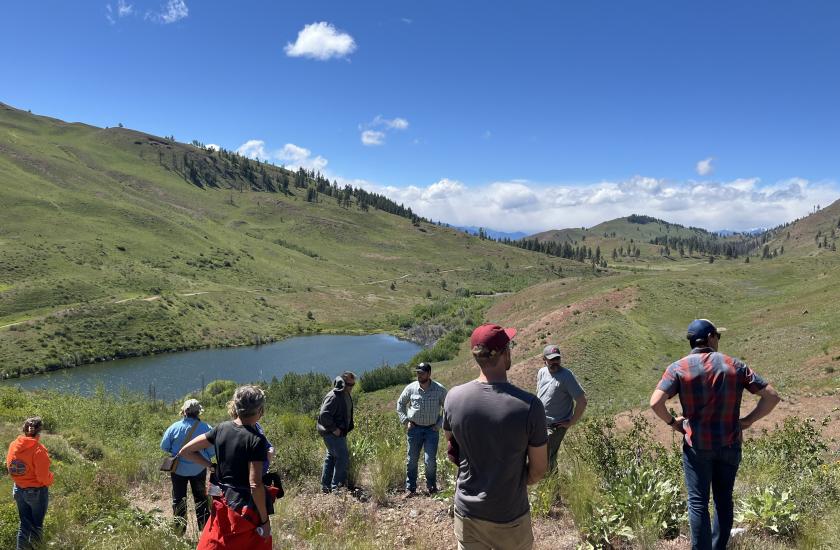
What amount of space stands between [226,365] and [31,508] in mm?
53184

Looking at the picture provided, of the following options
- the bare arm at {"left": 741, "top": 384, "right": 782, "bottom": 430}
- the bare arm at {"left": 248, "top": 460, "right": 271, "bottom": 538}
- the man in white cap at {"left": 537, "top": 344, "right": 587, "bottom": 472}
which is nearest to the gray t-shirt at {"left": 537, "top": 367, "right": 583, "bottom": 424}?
the man in white cap at {"left": 537, "top": 344, "right": 587, "bottom": 472}

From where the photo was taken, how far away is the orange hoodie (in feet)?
17.9

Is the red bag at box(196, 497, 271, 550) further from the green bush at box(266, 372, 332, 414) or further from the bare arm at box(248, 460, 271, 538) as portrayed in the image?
the green bush at box(266, 372, 332, 414)

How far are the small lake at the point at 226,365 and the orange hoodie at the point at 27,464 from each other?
39.5 m

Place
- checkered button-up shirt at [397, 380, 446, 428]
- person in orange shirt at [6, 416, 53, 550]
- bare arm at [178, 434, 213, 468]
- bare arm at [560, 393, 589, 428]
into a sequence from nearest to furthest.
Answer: bare arm at [178, 434, 213, 468], person in orange shirt at [6, 416, 53, 550], bare arm at [560, 393, 589, 428], checkered button-up shirt at [397, 380, 446, 428]

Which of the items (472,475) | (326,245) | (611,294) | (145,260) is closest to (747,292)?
(611,294)

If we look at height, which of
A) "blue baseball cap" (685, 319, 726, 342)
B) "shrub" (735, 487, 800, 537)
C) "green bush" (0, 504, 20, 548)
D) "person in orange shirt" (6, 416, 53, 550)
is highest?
"blue baseball cap" (685, 319, 726, 342)

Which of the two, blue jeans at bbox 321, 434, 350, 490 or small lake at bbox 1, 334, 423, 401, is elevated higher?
blue jeans at bbox 321, 434, 350, 490

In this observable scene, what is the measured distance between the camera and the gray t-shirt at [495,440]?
297 cm

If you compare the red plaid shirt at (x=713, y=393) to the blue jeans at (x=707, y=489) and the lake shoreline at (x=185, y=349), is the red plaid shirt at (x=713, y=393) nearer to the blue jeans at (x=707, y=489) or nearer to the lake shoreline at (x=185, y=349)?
the blue jeans at (x=707, y=489)

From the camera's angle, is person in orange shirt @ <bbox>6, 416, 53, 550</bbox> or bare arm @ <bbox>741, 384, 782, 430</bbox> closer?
bare arm @ <bbox>741, 384, 782, 430</bbox>

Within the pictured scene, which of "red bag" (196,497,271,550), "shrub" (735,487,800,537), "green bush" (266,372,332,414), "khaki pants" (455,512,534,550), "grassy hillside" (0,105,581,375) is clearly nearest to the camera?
"khaki pants" (455,512,534,550)

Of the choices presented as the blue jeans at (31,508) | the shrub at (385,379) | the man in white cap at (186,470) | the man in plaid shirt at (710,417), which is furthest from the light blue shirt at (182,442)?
the shrub at (385,379)

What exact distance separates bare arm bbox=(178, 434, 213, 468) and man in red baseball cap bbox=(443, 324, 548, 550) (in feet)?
7.44
